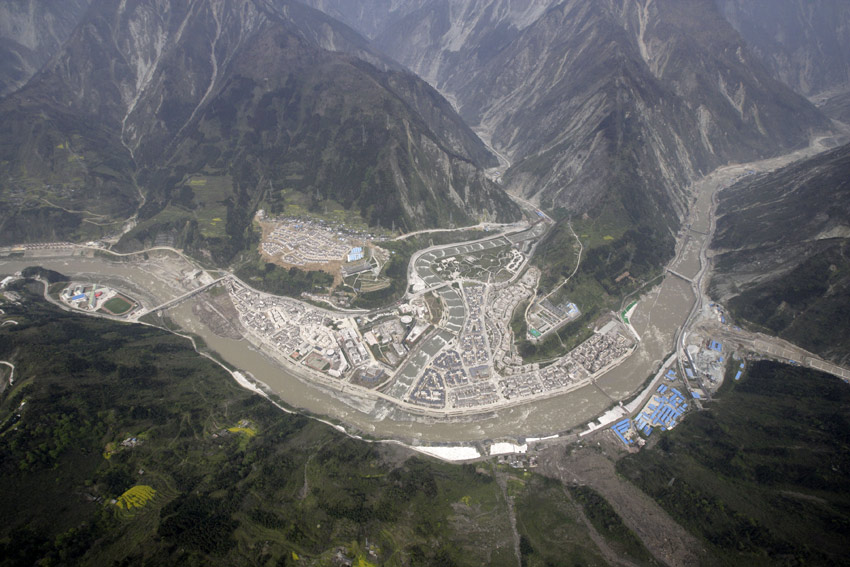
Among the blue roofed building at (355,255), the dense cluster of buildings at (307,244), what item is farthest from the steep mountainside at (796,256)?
the dense cluster of buildings at (307,244)

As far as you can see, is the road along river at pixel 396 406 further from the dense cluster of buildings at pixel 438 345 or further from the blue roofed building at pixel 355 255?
the blue roofed building at pixel 355 255

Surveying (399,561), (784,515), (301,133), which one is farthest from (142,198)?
(784,515)

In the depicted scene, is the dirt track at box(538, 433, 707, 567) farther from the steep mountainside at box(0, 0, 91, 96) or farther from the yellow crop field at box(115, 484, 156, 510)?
the steep mountainside at box(0, 0, 91, 96)

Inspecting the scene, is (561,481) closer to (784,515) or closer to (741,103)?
(784,515)

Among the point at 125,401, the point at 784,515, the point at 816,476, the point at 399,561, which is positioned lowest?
the point at 125,401

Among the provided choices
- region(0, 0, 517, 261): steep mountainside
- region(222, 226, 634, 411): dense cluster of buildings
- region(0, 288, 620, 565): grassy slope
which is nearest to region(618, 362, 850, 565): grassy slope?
region(0, 288, 620, 565): grassy slope

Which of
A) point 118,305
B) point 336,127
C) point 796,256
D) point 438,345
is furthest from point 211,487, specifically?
point 796,256

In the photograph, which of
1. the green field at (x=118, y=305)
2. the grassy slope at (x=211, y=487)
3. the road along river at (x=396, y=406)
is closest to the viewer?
the grassy slope at (x=211, y=487)
